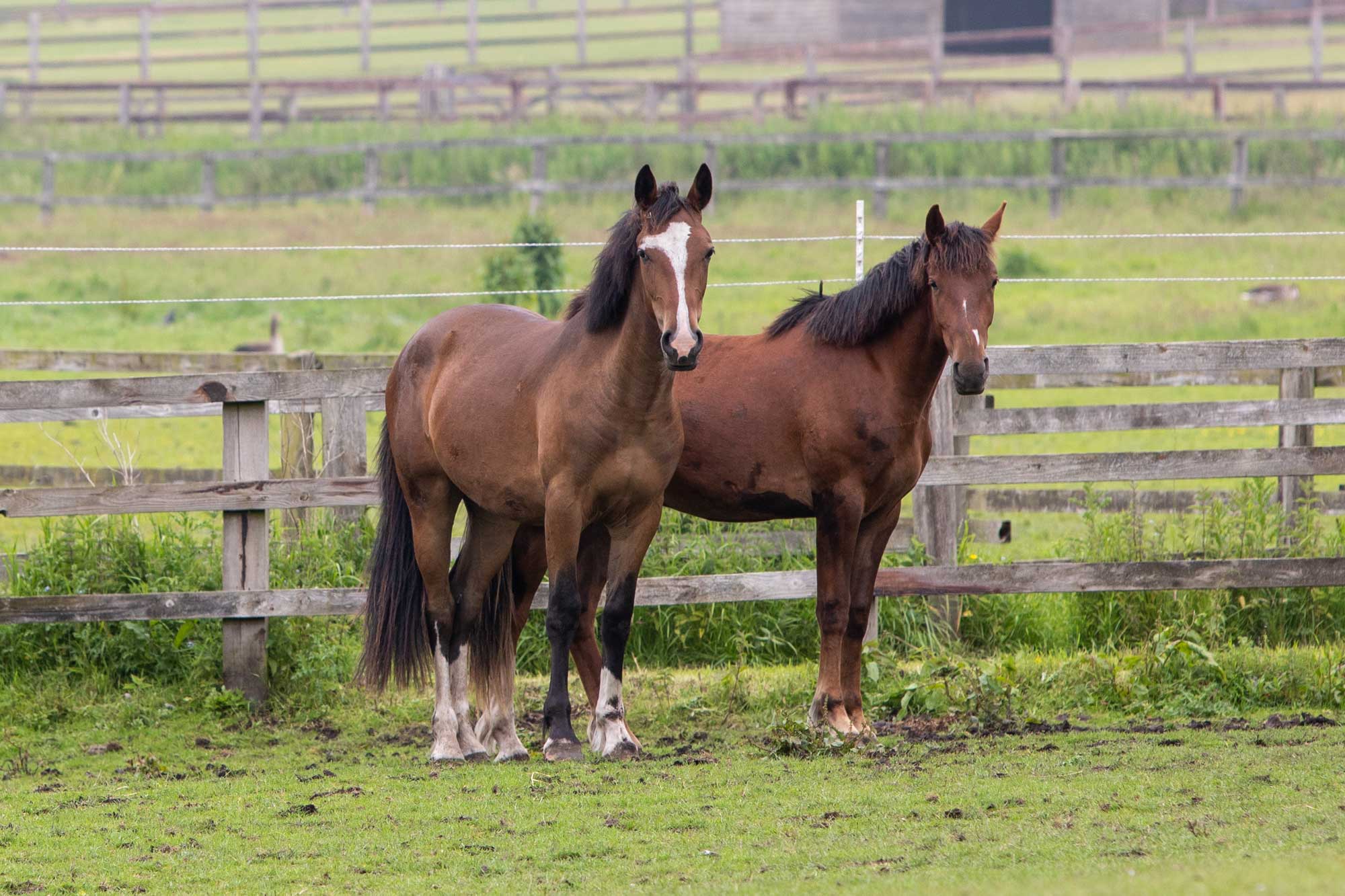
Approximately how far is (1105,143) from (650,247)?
17244 mm

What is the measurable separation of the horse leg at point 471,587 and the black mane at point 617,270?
3.54 feet

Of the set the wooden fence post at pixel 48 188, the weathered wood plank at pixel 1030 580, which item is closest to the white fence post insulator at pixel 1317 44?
the wooden fence post at pixel 48 188

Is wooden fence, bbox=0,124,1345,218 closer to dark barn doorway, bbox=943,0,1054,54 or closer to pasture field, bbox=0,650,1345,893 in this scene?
pasture field, bbox=0,650,1345,893

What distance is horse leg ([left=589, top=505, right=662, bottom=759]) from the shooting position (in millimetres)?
6020

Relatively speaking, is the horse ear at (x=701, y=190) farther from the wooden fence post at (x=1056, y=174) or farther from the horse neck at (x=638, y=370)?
the wooden fence post at (x=1056, y=174)

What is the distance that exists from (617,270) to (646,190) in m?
0.37

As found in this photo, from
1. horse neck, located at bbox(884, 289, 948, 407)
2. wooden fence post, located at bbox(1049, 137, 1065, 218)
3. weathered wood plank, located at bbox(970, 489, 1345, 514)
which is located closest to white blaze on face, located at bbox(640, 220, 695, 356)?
horse neck, located at bbox(884, 289, 948, 407)

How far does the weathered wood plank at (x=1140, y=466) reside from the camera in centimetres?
741

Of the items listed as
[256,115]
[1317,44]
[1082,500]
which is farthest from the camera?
[1317,44]

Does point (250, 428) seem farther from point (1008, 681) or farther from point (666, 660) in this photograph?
point (1008, 681)

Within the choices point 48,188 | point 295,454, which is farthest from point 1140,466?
point 48,188

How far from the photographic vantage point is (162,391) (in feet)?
23.2

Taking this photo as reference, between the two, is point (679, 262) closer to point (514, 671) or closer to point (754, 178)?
point (514, 671)

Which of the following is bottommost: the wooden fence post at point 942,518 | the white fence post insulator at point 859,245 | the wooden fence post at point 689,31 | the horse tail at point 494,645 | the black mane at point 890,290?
the horse tail at point 494,645
